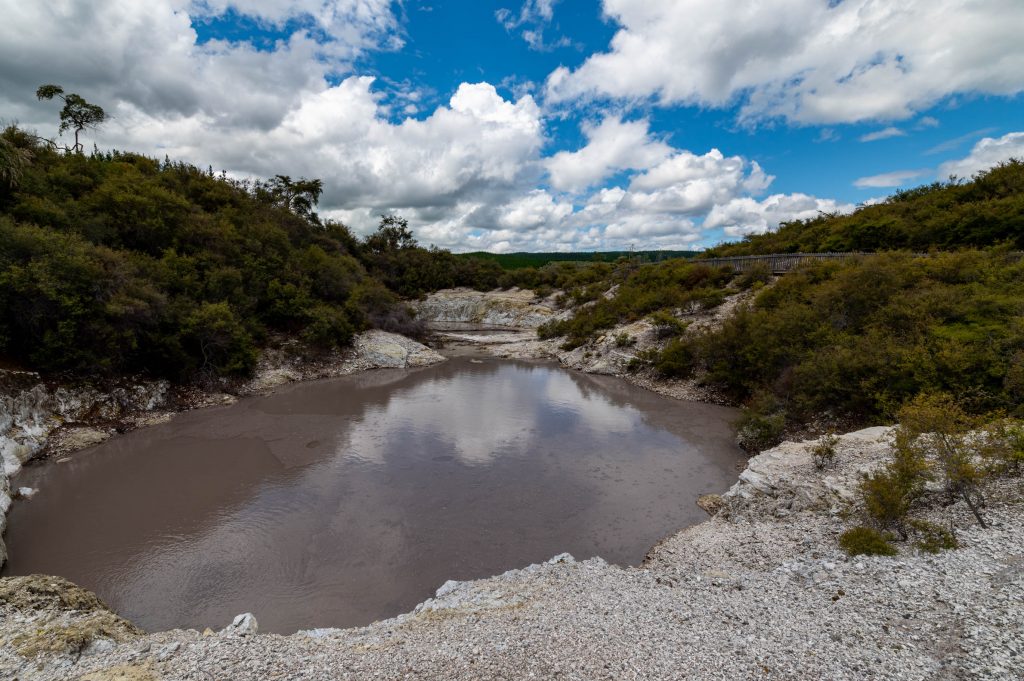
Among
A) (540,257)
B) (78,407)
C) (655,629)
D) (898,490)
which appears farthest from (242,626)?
(540,257)

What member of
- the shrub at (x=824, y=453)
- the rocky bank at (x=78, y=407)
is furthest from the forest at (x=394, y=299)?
the shrub at (x=824, y=453)

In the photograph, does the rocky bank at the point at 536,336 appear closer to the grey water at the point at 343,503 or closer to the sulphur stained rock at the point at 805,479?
the grey water at the point at 343,503

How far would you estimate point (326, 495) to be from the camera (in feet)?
42.9

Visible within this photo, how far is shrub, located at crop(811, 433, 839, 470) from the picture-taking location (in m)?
11.5

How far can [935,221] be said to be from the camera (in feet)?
95.2

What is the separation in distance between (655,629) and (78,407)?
22501mm

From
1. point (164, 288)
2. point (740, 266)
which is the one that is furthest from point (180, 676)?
point (740, 266)

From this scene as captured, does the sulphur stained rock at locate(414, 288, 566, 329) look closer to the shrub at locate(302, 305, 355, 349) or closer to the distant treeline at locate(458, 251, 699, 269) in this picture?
the shrub at locate(302, 305, 355, 349)

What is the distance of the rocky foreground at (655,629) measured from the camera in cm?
547

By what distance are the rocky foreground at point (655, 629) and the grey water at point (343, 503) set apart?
4.85 feet

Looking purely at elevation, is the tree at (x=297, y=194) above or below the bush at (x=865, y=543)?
above

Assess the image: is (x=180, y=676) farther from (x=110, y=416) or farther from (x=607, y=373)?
(x=607, y=373)

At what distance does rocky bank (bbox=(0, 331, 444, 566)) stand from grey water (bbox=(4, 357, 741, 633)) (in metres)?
0.68

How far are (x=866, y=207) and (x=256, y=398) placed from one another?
5247 centimetres
